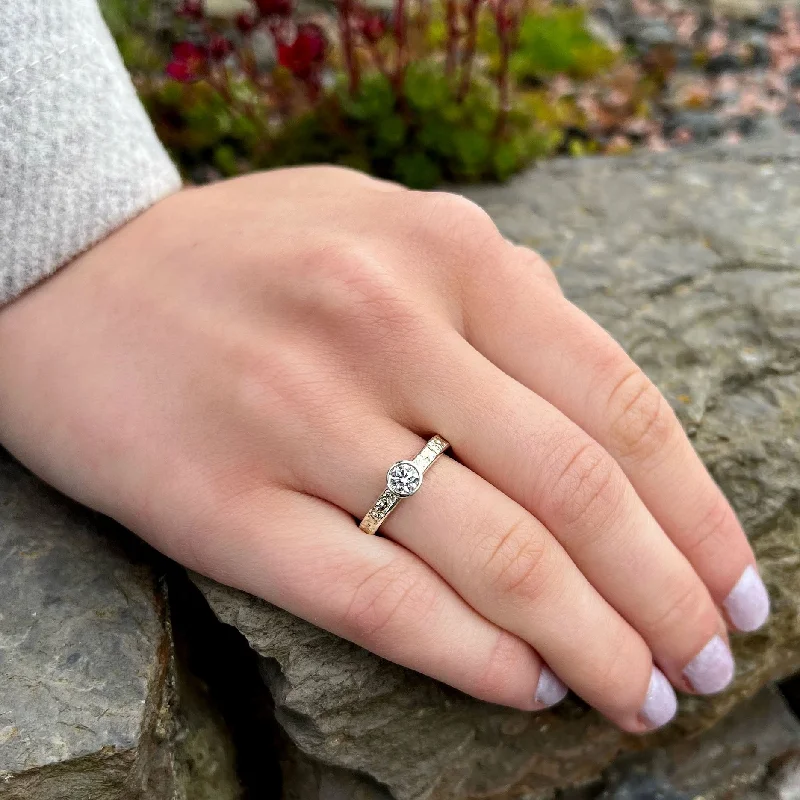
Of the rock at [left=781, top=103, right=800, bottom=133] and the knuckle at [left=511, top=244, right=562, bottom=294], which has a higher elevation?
the knuckle at [left=511, top=244, right=562, bottom=294]

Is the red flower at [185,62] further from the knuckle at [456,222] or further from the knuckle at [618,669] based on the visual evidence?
the knuckle at [618,669]

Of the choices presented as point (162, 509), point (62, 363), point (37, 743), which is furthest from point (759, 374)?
point (37, 743)

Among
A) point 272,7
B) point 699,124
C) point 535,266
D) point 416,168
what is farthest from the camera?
point 699,124

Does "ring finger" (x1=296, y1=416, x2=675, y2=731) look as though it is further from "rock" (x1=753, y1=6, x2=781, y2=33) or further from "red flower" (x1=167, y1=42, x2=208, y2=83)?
"rock" (x1=753, y1=6, x2=781, y2=33)

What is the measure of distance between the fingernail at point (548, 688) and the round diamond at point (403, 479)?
1.35ft

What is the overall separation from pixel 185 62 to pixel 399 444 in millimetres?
1748

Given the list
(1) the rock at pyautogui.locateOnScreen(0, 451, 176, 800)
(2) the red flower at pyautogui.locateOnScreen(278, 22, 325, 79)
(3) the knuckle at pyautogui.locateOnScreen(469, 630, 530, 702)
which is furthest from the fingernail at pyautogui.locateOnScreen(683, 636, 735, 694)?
(2) the red flower at pyautogui.locateOnScreen(278, 22, 325, 79)

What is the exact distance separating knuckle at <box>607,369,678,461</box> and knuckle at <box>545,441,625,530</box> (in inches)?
4.7

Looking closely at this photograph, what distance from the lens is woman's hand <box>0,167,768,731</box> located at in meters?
1.37

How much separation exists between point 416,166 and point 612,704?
178cm

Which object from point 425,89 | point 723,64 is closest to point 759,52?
point 723,64

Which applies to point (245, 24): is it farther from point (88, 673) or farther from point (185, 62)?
point (88, 673)

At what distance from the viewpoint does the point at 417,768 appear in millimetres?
1596

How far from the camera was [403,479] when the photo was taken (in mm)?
1343
